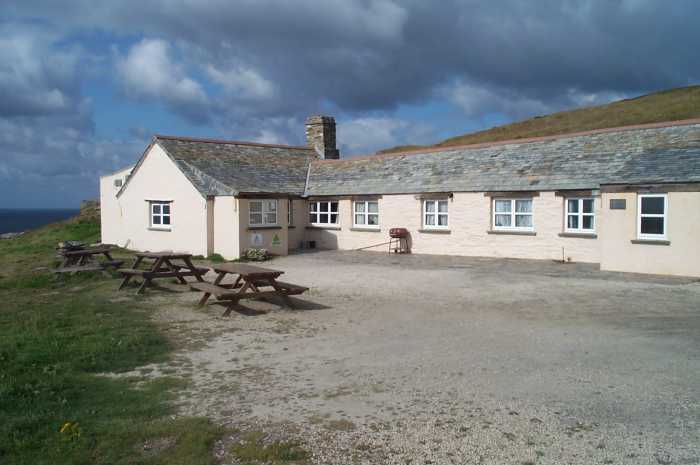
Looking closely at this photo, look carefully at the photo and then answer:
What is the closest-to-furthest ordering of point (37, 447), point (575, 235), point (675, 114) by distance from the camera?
point (37, 447)
point (575, 235)
point (675, 114)

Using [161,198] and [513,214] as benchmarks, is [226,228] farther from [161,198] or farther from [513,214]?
[513,214]

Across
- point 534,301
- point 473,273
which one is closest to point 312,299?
point 534,301

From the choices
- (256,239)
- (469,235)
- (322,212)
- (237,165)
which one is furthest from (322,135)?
(469,235)

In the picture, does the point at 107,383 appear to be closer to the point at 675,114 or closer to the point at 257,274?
the point at 257,274

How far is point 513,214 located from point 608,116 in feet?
144

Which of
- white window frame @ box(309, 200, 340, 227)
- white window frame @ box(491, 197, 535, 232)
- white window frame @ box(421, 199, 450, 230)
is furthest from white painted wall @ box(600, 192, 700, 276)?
white window frame @ box(309, 200, 340, 227)

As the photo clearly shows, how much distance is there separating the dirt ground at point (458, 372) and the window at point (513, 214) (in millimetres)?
7057

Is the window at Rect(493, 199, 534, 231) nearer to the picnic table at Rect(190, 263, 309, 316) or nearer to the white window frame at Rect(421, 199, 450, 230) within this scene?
the white window frame at Rect(421, 199, 450, 230)

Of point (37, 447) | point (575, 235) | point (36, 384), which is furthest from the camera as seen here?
point (575, 235)

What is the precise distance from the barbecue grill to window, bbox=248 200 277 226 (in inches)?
185

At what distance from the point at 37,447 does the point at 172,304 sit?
7862mm

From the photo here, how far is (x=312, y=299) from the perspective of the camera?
45.0 feet

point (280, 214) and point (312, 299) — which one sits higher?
point (280, 214)

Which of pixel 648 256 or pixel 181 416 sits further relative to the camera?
pixel 648 256
